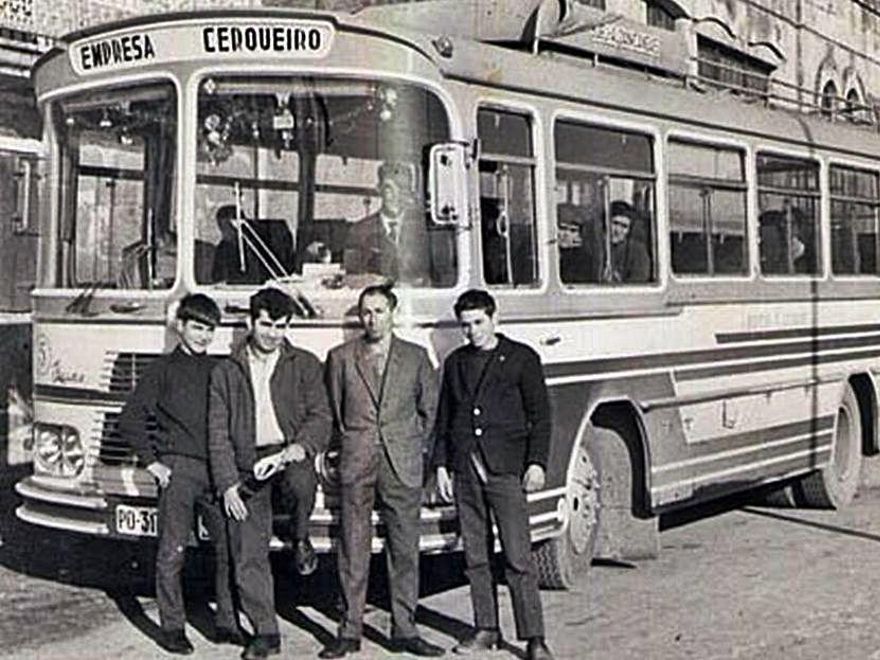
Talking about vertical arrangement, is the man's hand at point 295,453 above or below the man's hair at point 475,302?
below

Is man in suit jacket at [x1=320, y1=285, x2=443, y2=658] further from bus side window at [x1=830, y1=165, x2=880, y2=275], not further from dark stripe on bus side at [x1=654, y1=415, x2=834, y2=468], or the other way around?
bus side window at [x1=830, y1=165, x2=880, y2=275]

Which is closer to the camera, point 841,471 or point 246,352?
point 246,352

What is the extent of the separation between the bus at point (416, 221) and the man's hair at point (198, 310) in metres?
0.36

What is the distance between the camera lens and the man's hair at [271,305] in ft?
25.5

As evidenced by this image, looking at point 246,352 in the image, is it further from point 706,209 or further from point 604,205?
point 706,209

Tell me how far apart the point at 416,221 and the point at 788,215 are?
470cm

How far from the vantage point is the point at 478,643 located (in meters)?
8.03

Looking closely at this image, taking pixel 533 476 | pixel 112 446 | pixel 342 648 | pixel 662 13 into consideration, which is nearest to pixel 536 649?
pixel 533 476

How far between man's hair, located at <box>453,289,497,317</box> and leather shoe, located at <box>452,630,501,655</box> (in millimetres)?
1574

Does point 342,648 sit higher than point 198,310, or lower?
lower

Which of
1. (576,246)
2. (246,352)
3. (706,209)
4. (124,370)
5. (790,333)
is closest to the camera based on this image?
(246,352)

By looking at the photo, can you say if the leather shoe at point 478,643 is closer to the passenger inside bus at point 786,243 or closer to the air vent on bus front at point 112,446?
the air vent on bus front at point 112,446

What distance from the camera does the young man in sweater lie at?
785cm

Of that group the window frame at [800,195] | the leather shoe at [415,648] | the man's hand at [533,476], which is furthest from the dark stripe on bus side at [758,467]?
the leather shoe at [415,648]
